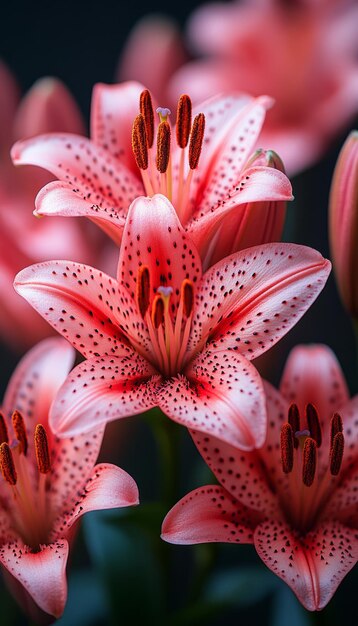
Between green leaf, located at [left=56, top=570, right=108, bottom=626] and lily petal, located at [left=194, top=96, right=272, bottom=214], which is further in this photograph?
green leaf, located at [left=56, top=570, right=108, bottom=626]

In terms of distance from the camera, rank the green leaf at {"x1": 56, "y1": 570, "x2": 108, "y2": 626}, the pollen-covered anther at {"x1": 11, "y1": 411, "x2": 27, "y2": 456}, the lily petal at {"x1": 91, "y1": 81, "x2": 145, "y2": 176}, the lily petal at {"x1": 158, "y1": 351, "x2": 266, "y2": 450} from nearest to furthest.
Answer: the lily petal at {"x1": 158, "y1": 351, "x2": 266, "y2": 450} < the pollen-covered anther at {"x1": 11, "y1": 411, "x2": 27, "y2": 456} < the lily petal at {"x1": 91, "y1": 81, "x2": 145, "y2": 176} < the green leaf at {"x1": 56, "y1": 570, "x2": 108, "y2": 626}

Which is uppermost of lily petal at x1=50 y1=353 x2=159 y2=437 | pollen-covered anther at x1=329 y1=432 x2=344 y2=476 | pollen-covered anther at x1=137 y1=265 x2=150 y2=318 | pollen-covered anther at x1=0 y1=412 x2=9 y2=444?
pollen-covered anther at x1=137 y1=265 x2=150 y2=318

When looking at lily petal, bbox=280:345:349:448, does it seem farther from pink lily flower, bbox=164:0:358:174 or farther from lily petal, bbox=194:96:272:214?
pink lily flower, bbox=164:0:358:174

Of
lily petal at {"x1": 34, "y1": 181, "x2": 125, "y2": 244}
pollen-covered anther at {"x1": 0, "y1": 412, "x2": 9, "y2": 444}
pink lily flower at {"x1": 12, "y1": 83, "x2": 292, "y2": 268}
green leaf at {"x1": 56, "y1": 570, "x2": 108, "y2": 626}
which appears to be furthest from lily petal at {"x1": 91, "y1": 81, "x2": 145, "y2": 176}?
green leaf at {"x1": 56, "y1": 570, "x2": 108, "y2": 626}

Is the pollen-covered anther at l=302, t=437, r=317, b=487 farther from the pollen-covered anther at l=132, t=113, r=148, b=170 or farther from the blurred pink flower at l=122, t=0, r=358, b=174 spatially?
the blurred pink flower at l=122, t=0, r=358, b=174

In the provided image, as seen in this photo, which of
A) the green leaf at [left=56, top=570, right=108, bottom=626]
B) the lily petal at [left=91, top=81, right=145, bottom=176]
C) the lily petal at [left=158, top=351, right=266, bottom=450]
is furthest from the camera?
the green leaf at [left=56, top=570, right=108, bottom=626]

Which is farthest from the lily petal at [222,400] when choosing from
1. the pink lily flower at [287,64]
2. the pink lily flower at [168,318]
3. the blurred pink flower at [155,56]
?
the blurred pink flower at [155,56]

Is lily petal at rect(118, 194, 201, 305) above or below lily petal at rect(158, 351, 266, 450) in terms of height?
above

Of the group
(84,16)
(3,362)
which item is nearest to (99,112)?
(3,362)
